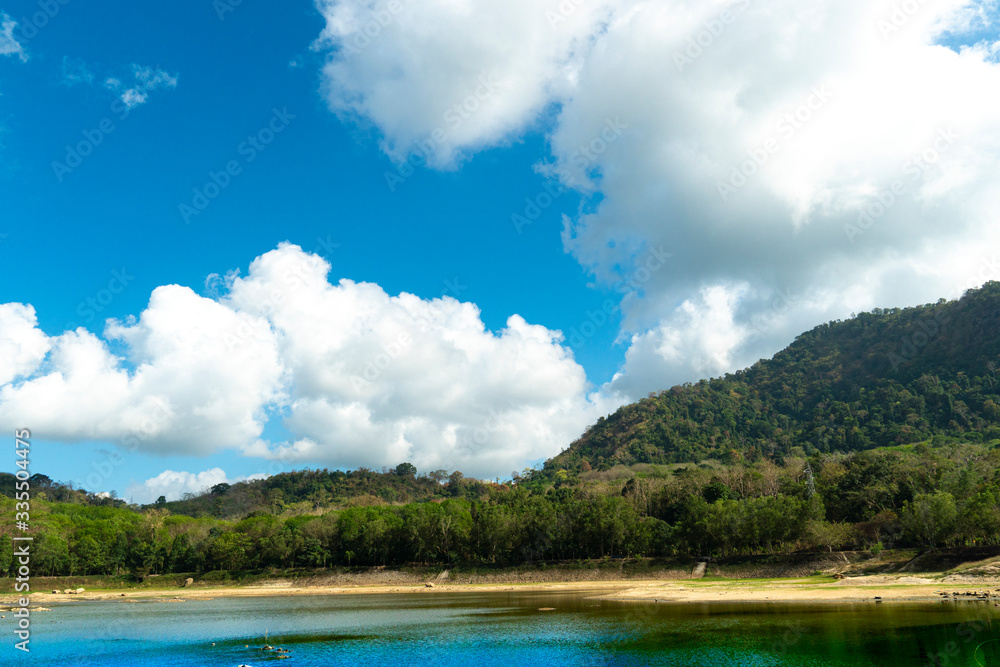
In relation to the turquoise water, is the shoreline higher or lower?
lower

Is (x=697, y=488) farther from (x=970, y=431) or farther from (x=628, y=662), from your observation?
(x=970, y=431)

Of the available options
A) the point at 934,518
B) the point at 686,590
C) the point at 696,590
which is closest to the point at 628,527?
the point at 686,590

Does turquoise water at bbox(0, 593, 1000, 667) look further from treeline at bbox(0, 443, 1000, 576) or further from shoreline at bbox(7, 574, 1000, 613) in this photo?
treeline at bbox(0, 443, 1000, 576)

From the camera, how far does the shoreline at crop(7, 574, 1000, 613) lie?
159 ft

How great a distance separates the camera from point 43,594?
9212 cm

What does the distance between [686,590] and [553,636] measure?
97.6 feet

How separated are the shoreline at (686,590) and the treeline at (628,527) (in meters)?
6.31

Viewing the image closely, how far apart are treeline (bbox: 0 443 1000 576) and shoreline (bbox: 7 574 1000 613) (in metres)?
6.31

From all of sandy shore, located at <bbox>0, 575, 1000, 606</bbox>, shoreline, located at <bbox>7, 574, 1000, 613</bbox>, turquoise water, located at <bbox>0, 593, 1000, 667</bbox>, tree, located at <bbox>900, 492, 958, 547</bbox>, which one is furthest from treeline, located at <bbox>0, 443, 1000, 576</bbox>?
turquoise water, located at <bbox>0, 593, 1000, 667</bbox>

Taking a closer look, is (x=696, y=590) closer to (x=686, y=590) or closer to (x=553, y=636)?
(x=686, y=590)

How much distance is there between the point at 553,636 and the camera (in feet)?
125

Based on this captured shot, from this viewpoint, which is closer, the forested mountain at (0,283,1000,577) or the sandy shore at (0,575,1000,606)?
the sandy shore at (0,575,1000,606)

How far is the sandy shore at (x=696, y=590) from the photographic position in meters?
49.2

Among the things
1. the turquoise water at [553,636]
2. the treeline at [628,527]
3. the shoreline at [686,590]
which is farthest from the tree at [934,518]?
the turquoise water at [553,636]
